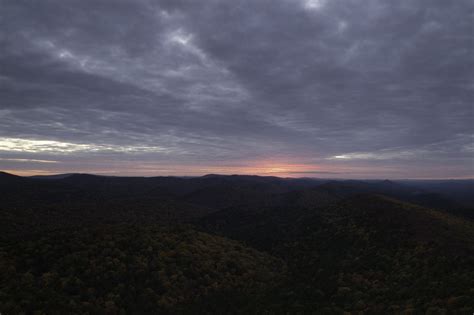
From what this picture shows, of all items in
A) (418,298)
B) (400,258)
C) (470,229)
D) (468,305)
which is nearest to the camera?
(468,305)

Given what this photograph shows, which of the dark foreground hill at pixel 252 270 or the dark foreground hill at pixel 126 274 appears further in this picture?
the dark foreground hill at pixel 126 274

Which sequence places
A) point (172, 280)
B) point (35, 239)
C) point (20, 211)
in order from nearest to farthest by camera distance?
point (172, 280)
point (35, 239)
point (20, 211)

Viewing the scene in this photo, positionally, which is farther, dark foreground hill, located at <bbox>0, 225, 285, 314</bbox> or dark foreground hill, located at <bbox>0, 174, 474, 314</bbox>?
dark foreground hill, located at <bbox>0, 225, 285, 314</bbox>

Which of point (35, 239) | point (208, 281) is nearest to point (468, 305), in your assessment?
point (208, 281)

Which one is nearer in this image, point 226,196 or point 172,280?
point 172,280

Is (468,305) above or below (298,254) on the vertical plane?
above

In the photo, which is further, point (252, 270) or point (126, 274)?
point (252, 270)

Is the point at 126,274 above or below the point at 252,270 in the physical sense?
above

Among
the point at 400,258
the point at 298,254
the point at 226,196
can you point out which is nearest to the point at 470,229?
the point at 400,258

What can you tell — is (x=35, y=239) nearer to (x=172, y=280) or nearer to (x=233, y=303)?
(x=172, y=280)
